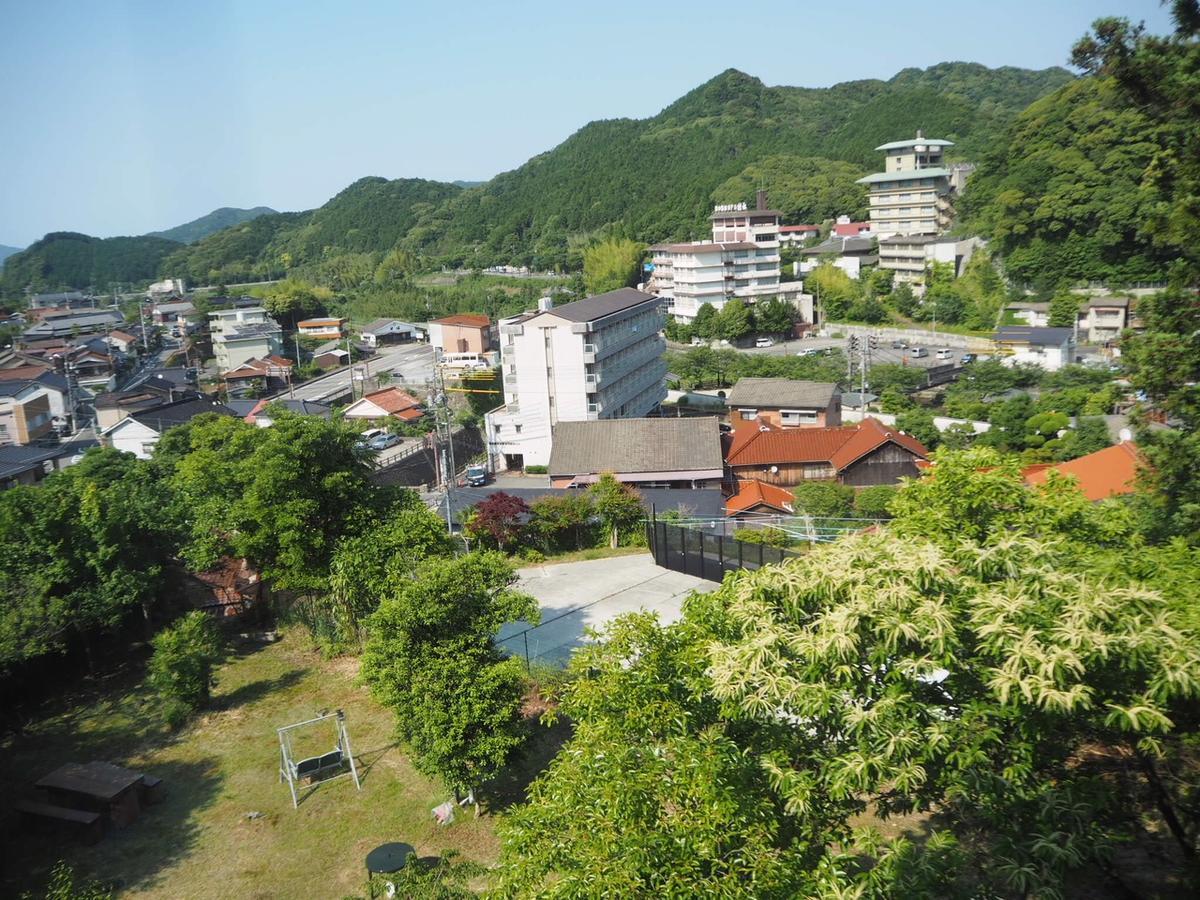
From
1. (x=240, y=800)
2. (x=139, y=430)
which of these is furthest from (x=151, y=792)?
(x=139, y=430)

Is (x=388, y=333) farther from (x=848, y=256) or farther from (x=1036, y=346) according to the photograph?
(x=1036, y=346)

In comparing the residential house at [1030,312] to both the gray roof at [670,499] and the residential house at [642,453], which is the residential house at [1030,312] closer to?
the residential house at [642,453]

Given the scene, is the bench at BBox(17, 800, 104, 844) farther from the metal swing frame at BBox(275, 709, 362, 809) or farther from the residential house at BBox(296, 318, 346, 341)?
the residential house at BBox(296, 318, 346, 341)

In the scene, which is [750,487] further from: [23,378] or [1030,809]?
[23,378]

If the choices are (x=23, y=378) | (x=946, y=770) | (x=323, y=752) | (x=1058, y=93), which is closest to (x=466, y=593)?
(x=323, y=752)

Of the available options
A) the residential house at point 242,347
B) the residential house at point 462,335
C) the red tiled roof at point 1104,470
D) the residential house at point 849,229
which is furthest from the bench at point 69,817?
the residential house at point 849,229

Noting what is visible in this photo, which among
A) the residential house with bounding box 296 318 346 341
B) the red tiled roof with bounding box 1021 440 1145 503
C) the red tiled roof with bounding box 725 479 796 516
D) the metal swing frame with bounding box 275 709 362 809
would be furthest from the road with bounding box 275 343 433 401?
the metal swing frame with bounding box 275 709 362 809
